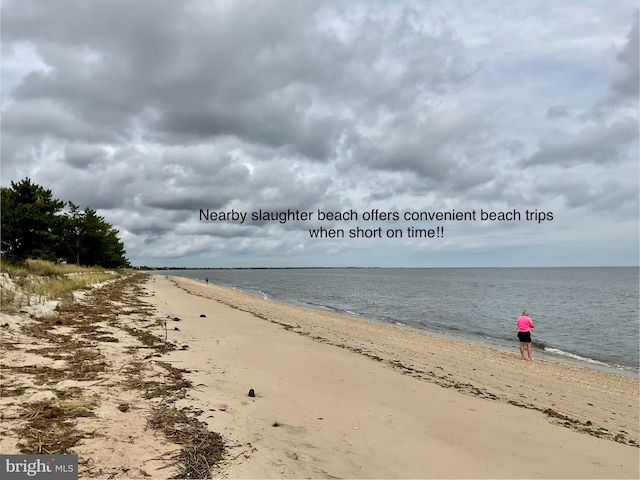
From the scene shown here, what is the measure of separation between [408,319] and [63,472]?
90.9ft

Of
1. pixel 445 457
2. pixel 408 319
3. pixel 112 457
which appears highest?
pixel 112 457

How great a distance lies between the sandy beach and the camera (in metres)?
4.27

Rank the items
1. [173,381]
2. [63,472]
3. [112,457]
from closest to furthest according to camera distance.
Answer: [63,472] < [112,457] < [173,381]

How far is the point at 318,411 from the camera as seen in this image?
6020 mm

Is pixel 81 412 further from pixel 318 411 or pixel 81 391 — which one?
pixel 318 411

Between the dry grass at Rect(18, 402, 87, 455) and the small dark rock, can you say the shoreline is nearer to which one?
the small dark rock

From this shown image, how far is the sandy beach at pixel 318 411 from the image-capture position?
4.27m

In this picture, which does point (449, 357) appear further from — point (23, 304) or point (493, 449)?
point (23, 304)

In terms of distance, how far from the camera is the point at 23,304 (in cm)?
1064

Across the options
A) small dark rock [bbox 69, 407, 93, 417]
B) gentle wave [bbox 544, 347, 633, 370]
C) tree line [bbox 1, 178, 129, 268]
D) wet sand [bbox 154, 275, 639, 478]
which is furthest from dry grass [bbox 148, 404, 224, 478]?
tree line [bbox 1, 178, 129, 268]

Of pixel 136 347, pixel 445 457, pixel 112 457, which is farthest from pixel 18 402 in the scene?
pixel 445 457

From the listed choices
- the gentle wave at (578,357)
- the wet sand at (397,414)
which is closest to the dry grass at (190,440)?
the wet sand at (397,414)

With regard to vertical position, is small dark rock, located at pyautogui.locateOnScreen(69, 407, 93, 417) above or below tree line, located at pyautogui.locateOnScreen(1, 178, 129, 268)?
below

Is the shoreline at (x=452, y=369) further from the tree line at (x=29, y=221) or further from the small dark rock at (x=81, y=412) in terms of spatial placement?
the tree line at (x=29, y=221)
